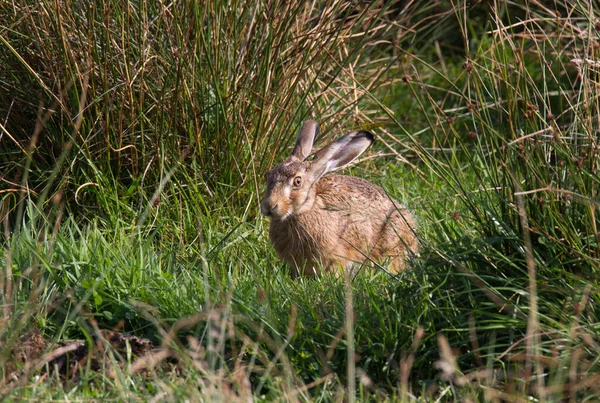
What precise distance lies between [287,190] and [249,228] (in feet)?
1.65

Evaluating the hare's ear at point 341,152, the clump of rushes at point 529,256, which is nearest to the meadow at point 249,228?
the clump of rushes at point 529,256

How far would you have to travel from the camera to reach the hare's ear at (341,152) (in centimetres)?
515

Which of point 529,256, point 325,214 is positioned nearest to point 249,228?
point 325,214

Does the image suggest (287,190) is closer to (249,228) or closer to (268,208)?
(268,208)

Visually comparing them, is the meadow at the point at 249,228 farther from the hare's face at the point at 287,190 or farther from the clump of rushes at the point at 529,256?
the hare's face at the point at 287,190

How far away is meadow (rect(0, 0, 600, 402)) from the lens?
338 centimetres

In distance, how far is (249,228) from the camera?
5422 mm

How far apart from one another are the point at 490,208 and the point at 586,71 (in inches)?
26.5

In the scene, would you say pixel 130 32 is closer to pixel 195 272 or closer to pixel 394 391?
pixel 195 272

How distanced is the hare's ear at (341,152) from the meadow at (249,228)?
366 mm

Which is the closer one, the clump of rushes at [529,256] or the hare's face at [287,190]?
the clump of rushes at [529,256]

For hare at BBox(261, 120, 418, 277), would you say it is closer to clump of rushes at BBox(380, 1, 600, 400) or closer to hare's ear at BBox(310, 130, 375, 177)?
hare's ear at BBox(310, 130, 375, 177)

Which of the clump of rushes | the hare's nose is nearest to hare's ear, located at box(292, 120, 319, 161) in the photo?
the hare's nose

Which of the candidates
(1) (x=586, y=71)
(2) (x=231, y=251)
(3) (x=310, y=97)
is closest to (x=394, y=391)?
(1) (x=586, y=71)
